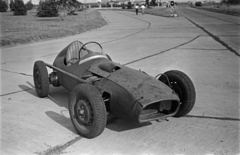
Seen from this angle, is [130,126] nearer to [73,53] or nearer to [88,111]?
[88,111]

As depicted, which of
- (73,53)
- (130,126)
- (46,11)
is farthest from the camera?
(46,11)

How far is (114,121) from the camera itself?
14.8 ft

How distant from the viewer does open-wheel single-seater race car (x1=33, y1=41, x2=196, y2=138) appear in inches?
147

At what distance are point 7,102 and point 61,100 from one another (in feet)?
3.60

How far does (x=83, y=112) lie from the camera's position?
3963mm

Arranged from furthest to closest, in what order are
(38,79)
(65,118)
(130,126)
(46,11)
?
(46,11) < (38,79) < (65,118) < (130,126)

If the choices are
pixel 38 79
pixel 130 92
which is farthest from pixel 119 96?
pixel 38 79

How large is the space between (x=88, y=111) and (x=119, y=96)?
0.49 meters

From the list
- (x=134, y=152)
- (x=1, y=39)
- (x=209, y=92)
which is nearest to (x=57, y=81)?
(x=134, y=152)

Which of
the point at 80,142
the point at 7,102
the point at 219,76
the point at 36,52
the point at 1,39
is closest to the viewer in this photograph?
the point at 80,142

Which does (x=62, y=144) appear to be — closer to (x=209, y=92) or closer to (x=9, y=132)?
(x=9, y=132)

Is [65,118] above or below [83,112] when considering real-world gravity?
below

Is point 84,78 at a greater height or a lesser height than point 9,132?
greater

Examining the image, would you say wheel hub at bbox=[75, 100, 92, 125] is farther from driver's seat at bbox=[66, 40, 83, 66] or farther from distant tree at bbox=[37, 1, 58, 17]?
distant tree at bbox=[37, 1, 58, 17]
